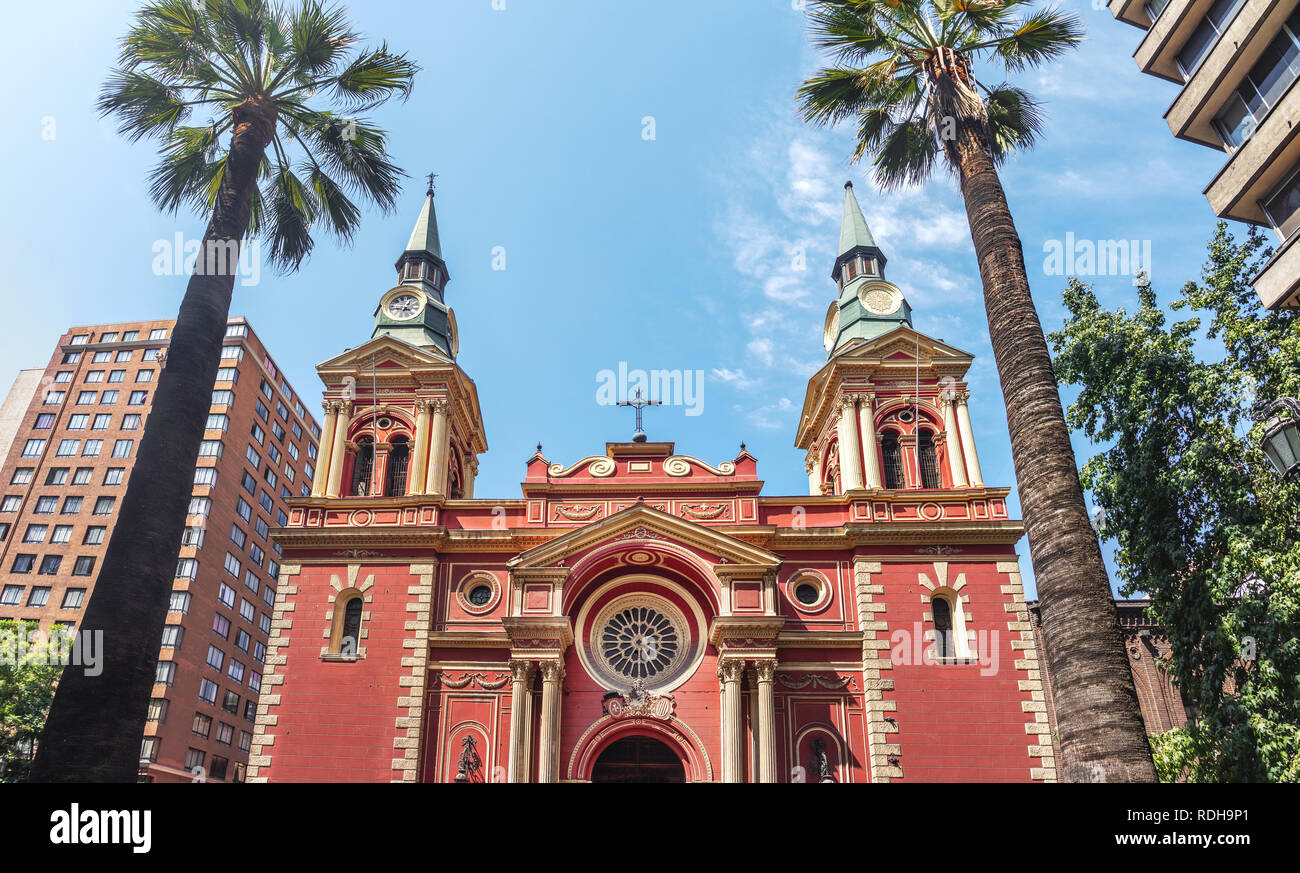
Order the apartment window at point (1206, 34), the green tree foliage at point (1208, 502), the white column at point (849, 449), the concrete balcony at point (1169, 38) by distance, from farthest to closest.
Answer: the white column at point (849, 449) → the concrete balcony at point (1169, 38) → the apartment window at point (1206, 34) → the green tree foliage at point (1208, 502)

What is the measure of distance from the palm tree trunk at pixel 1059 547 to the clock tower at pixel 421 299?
21.7 meters

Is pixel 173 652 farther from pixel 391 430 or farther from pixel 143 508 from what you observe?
pixel 143 508

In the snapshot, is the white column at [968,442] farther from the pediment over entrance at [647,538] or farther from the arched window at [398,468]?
the arched window at [398,468]

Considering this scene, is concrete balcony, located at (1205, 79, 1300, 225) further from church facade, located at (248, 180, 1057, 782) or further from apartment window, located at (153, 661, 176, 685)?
apartment window, located at (153, 661, 176, 685)

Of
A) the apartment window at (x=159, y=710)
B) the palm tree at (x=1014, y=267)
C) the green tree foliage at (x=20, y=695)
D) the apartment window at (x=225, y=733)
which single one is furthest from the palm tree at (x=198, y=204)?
the apartment window at (x=225, y=733)

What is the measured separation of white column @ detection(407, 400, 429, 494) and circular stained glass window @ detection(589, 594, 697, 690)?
7569mm

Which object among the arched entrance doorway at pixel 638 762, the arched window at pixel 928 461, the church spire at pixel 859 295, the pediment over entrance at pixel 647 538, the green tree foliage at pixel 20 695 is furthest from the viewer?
the green tree foliage at pixel 20 695

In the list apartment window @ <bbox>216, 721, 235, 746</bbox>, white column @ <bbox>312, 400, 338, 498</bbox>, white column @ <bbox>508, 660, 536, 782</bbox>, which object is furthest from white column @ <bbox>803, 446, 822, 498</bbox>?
apartment window @ <bbox>216, 721, 235, 746</bbox>

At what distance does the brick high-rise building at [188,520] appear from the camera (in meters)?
55.4

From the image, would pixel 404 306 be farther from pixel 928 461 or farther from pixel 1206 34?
pixel 1206 34
